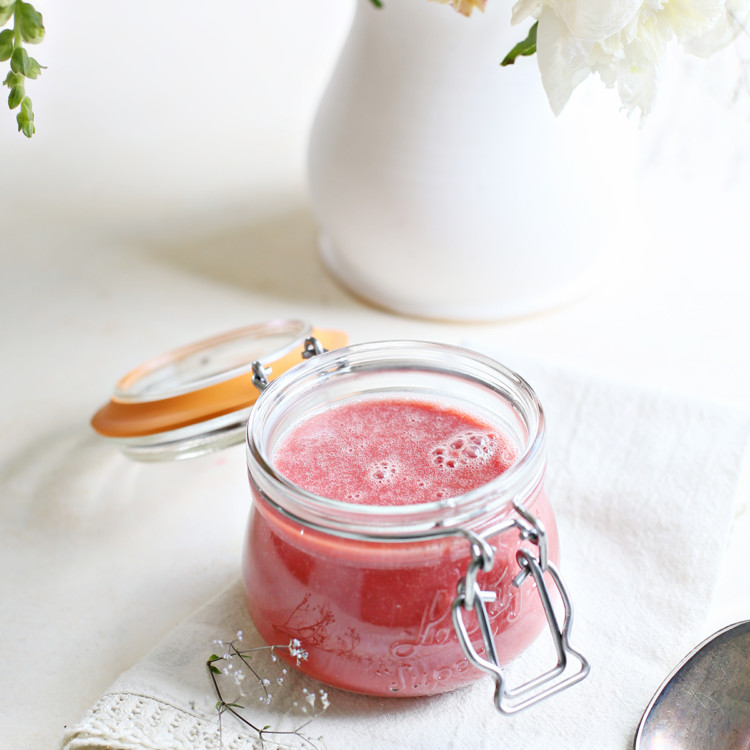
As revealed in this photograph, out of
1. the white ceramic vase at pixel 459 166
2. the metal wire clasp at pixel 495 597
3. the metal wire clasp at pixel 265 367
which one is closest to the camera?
the metal wire clasp at pixel 495 597

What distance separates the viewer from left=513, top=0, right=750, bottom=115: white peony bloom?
1.94 feet

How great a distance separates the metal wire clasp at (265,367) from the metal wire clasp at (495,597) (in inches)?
9.6

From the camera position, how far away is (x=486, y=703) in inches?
24.3

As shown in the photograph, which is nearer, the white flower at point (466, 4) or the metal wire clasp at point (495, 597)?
the metal wire clasp at point (495, 597)

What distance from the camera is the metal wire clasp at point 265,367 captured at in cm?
72

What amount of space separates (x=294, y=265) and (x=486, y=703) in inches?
28.3

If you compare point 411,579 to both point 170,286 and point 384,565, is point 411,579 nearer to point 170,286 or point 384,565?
point 384,565

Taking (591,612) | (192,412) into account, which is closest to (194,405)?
(192,412)

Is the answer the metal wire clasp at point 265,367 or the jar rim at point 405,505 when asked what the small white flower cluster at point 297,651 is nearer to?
the jar rim at point 405,505

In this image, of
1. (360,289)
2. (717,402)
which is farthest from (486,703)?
(360,289)

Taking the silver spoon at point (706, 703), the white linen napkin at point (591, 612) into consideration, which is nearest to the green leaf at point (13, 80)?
the white linen napkin at point (591, 612)

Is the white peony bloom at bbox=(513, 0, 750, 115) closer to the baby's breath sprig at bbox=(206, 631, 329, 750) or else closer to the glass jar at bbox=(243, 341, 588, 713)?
the glass jar at bbox=(243, 341, 588, 713)

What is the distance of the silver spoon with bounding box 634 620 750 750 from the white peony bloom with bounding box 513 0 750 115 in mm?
378

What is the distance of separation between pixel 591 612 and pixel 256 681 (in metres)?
0.25
